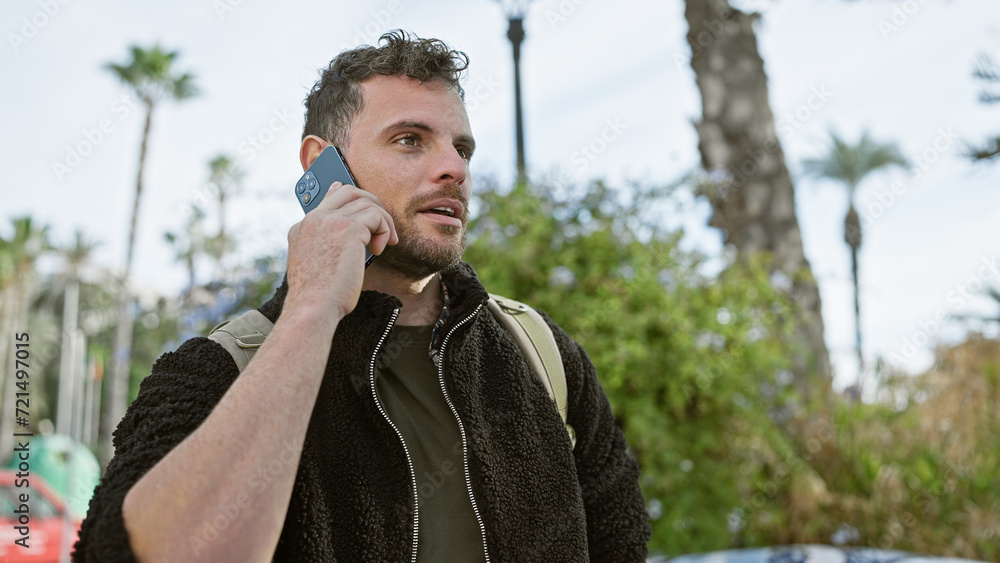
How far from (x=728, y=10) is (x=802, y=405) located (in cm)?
398

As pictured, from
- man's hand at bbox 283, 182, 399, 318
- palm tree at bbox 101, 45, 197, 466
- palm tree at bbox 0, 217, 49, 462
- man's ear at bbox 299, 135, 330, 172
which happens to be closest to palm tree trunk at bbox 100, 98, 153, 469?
palm tree at bbox 101, 45, 197, 466

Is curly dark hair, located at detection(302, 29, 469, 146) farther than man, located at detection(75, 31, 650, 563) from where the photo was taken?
Yes

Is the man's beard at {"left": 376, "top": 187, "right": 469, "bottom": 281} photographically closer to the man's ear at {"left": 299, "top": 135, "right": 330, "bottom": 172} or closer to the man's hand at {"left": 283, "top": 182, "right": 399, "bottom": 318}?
the man's hand at {"left": 283, "top": 182, "right": 399, "bottom": 318}

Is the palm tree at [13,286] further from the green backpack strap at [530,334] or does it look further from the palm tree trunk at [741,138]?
the green backpack strap at [530,334]

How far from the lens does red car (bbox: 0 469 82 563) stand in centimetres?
830

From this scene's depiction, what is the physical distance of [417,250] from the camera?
74.1 inches

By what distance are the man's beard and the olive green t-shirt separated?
0.17 meters

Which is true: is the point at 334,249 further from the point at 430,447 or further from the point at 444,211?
the point at 430,447

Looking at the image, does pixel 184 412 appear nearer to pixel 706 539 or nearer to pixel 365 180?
pixel 365 180

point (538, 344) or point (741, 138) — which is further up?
point (741, 138)

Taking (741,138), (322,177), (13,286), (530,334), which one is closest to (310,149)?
(322,177)

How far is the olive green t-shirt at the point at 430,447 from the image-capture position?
1.71 meters

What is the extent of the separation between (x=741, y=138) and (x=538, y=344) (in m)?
6.23

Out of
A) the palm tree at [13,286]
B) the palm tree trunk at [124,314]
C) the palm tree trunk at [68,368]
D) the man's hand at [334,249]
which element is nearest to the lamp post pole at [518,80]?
the man's hand at [334,249]
